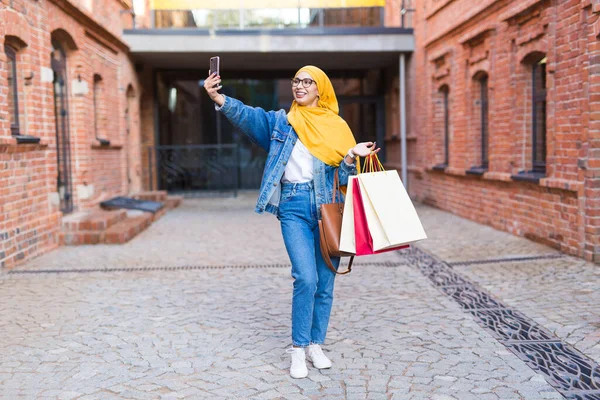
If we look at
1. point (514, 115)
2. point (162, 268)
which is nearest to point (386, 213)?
point (162, 268)

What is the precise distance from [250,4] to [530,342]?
42.1 feet

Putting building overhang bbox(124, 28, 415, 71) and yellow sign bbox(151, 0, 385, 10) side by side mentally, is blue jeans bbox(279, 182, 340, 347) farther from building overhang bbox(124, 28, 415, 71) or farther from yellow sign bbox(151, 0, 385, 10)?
yellow sign bbox(151, 0, 385, 10)

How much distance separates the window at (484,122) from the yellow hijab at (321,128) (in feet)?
27.1

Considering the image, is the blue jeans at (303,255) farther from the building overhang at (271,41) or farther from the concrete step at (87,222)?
the building overhang at (271,41)

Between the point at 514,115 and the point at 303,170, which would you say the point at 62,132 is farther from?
the point at 303,170

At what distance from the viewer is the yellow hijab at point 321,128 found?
4008 mm

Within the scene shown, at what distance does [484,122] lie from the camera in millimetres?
11930

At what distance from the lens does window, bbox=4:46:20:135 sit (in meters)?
8.42

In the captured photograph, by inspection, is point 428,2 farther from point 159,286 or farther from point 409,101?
point 159,286

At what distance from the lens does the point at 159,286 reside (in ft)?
22.4

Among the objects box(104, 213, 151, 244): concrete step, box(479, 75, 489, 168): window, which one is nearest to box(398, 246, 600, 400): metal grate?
box(104, 213, 151, 244): concrete step

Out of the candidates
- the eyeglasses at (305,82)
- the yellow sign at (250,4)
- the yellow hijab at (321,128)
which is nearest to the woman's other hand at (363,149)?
the yellow hijab at (321,128)

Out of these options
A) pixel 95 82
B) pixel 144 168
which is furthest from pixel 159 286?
pixel 144 168

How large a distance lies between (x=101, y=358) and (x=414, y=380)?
6.76 feet
